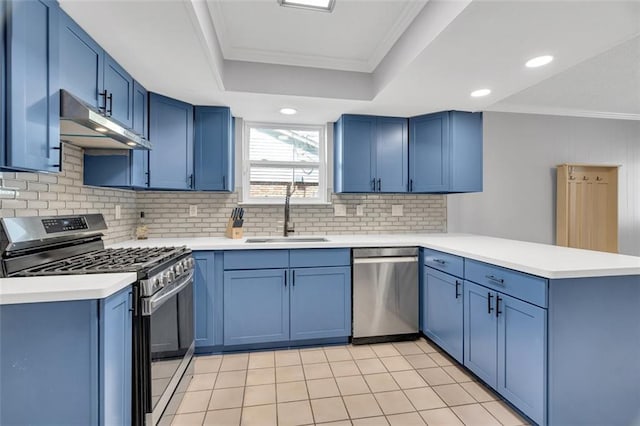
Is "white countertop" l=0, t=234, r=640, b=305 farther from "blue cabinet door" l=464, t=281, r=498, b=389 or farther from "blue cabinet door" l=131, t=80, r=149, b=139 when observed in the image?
"blue cabinet door" l=131, t=80, r=149, b=139

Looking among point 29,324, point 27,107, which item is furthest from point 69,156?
point 29,324

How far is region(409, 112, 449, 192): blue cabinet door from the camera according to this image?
3113mm

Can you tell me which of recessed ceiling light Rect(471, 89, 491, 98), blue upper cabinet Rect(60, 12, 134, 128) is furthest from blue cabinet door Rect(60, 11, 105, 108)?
recessed ceiling light Rect(471, 89, 491, 98)

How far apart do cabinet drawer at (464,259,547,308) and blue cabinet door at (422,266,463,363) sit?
192 mm

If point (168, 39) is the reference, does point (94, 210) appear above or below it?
below

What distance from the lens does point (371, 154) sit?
3.21m

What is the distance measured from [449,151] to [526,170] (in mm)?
1526

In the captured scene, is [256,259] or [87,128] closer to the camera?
[87,128]

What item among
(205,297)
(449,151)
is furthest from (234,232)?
(449,151)

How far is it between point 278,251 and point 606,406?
2.22 metres

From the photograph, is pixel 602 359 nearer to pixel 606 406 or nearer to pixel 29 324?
pixel 606 406

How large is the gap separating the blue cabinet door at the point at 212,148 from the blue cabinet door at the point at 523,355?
246 cm

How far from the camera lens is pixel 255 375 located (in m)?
2.26

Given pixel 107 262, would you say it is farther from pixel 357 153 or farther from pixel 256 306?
pixel 357 153
